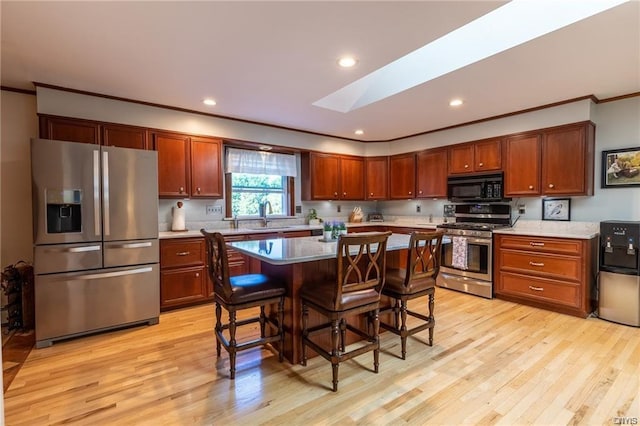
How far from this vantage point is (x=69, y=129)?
3346mm

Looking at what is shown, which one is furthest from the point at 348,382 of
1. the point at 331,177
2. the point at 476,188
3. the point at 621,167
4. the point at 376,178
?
the point at 376,178

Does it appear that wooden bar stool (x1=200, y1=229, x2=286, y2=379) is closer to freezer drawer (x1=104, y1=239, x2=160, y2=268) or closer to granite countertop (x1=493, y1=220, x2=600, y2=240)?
freezer drawer (x1=104, y1=239, x2=160, y2=268)

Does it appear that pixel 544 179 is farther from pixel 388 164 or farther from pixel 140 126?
pixel 140 126

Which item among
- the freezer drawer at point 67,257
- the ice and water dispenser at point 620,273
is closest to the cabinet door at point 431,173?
the ice and water dispenser at point 620,273

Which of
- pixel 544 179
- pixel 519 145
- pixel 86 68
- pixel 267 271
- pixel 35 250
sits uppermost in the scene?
pixel 86 68

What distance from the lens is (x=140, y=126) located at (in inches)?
149

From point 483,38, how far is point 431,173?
285cm

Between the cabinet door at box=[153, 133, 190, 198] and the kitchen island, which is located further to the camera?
the cabinet door at box=[153, 133, 190, 198]

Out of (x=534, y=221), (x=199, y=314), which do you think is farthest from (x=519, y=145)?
(x=199, y=314)

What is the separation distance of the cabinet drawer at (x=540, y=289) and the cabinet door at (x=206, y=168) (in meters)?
4.01

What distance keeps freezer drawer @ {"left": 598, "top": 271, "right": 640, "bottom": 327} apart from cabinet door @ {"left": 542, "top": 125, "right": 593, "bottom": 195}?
39.1 inches

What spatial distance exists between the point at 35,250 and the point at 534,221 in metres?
5.69

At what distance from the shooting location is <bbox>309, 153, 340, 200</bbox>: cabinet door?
17.8ft

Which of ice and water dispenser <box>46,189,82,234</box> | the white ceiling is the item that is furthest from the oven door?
ice and water dispenser <box>46,189,82,234</box>
